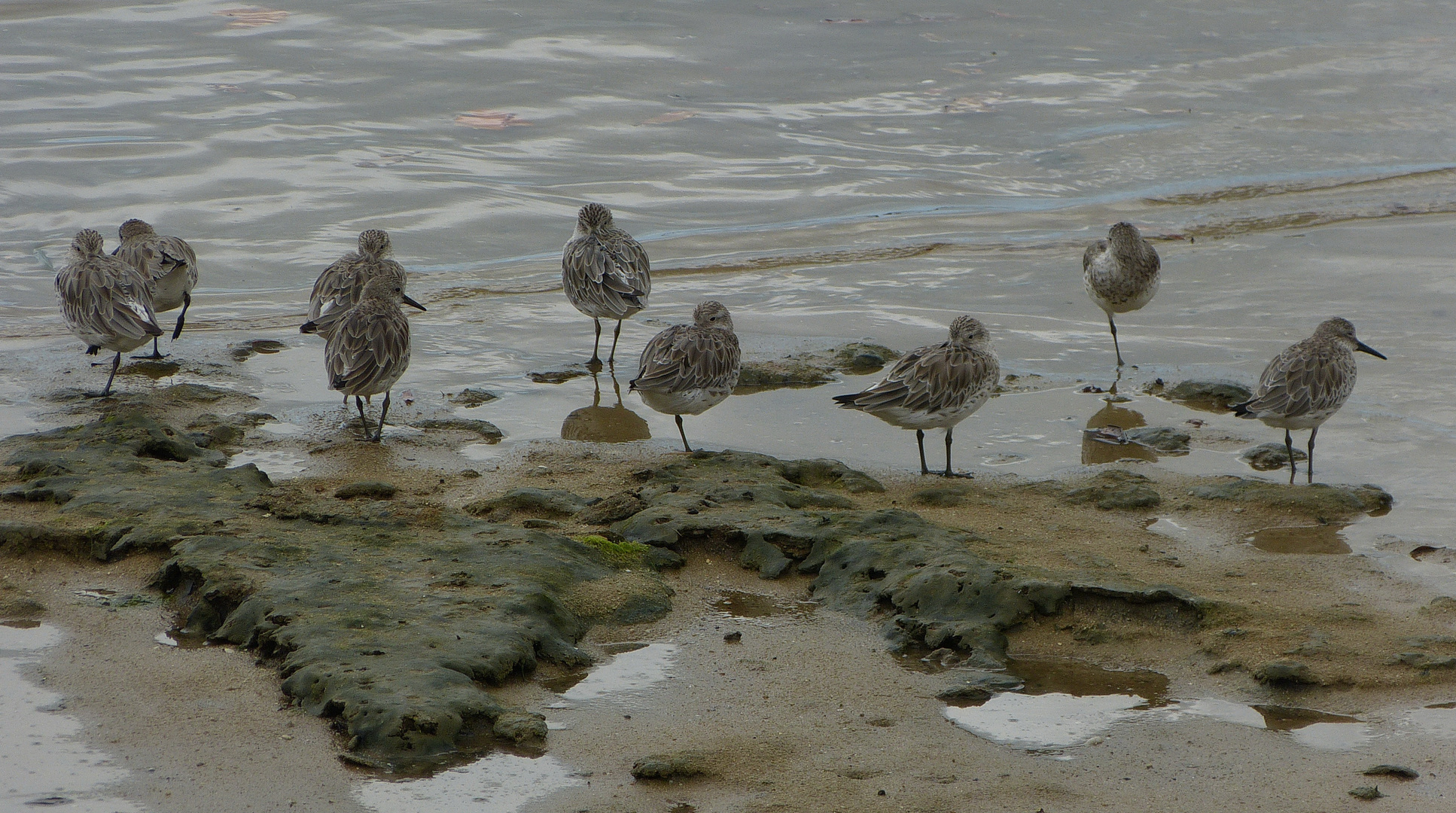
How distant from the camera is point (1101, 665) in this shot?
15.8ft

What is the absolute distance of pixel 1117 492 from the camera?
6812 mm

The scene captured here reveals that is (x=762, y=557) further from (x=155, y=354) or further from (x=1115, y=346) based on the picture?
(x=155, y=354)

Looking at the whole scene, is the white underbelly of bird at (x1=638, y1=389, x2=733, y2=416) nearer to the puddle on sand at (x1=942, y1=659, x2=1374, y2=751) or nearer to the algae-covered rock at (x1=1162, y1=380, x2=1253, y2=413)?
the algae-covered rock at (x1=1162, y1=380, x2=1253, y2=413)

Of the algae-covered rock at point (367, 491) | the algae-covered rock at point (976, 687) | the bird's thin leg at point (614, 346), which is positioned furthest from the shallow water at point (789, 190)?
the algae-covered rock at point (976, 687)

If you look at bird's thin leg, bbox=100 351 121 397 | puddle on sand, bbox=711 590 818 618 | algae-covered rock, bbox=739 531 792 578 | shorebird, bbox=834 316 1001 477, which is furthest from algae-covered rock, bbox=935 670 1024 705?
bird's thin leg, bbox=100 351 121 397

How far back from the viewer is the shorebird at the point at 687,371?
762 centimetres

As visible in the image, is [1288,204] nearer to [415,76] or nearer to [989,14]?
[989,14]

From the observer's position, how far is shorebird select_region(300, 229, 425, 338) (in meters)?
9.06

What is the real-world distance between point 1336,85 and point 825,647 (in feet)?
53.5

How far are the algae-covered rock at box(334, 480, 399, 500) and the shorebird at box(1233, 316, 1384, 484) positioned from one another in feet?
15.3

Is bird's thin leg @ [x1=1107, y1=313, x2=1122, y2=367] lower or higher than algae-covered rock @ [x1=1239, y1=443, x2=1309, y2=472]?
higher

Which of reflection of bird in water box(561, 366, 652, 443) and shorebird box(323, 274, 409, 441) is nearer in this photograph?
shorebird box(323, 274, 409, 441)

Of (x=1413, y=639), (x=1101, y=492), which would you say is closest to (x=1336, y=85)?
(x=1101, y=492)

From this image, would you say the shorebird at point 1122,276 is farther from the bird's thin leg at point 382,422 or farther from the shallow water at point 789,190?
the bird's thin leg at point 382,422
